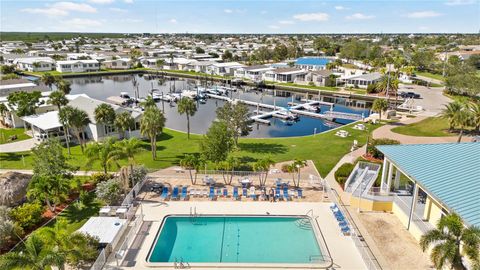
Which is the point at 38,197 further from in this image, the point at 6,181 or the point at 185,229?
the point at 185,229

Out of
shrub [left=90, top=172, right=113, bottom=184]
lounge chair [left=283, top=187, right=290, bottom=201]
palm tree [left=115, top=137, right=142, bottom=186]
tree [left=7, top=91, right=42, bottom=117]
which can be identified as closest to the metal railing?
lounge chair [left=283, top=187, right=290, bottom=201]

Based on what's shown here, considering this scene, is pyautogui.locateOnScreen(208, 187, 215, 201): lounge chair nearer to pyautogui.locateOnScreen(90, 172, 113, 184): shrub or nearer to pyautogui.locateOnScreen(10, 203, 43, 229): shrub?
pyautogui.locateOnScreen(90, 172, 113, 184): shrub

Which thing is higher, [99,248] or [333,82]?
[333,82]

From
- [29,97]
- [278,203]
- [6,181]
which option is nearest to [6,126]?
[29,97]

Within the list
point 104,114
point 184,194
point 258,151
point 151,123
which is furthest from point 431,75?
point 184,194

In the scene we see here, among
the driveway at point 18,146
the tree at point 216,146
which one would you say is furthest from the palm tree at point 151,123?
the driveway at point 18,146

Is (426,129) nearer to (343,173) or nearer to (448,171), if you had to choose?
(343,173)
